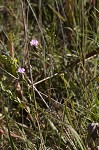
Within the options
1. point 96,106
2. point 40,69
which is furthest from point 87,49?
point 96,106

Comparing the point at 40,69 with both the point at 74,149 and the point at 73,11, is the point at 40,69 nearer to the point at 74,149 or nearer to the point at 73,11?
the point at 73,11

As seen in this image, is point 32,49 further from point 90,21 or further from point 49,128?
point 49,128

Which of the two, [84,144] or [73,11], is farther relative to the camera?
[73,11]

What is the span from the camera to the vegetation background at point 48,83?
1.29m

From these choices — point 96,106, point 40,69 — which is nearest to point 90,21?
point 40,69

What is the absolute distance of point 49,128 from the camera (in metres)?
1.38

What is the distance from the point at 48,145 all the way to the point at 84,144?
0.48 feet

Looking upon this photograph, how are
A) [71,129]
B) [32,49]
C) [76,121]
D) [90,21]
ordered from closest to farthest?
[71,129] < [76,121] < [32,49] < [90,21]

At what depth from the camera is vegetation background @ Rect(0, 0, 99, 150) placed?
1.29 meters

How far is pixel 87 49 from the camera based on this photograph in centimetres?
172

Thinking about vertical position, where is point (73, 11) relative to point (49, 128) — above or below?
above

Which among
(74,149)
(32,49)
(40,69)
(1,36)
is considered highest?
(1,36)

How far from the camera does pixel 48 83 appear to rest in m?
1.62

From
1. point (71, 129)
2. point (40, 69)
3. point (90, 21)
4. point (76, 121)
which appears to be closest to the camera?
point (71, 129)
